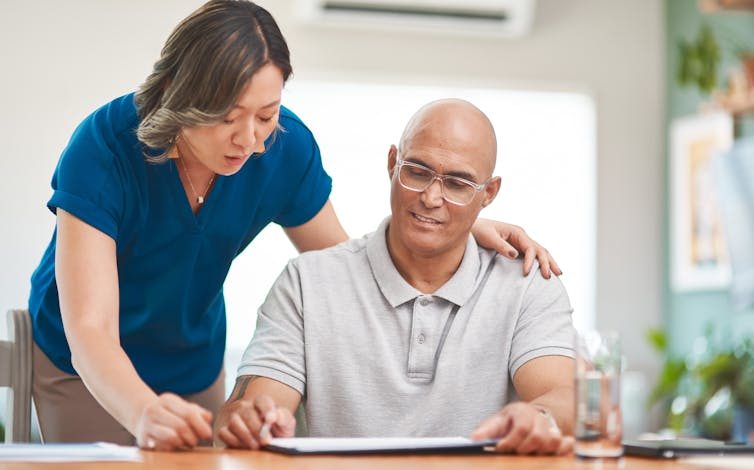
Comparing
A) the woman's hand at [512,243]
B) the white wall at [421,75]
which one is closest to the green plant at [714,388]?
the white wall at [421,75]

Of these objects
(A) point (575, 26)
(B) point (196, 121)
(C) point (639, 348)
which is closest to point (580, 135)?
(A) point (575, 26)

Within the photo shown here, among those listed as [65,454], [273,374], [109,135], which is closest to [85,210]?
[109,135]

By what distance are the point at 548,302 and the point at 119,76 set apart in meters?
3.67

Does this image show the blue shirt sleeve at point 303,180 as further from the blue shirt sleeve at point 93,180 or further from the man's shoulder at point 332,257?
the blue shirt sleeve at point 93,180

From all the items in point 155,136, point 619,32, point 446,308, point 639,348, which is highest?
point 619,32

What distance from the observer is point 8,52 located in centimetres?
507

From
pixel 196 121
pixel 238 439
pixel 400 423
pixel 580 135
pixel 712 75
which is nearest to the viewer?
pixel 238 439

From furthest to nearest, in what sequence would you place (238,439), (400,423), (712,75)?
1. (712,75)
2. (400,423)
3. (238,439)

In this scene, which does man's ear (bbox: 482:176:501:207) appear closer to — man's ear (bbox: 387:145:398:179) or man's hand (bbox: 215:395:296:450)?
man's ear (bbox: 387:145:398:179)

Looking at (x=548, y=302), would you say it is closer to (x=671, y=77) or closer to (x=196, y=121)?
(x=196, y=121)

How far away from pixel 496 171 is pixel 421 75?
64 cm

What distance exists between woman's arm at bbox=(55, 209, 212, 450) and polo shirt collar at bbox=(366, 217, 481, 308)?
512 mm

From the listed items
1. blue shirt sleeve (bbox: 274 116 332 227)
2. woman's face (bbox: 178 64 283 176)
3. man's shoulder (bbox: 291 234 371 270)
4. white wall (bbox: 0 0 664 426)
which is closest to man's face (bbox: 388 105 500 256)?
man's shoulder (bbox: 291 234 371 270)

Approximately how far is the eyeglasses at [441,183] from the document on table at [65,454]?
0.81m
